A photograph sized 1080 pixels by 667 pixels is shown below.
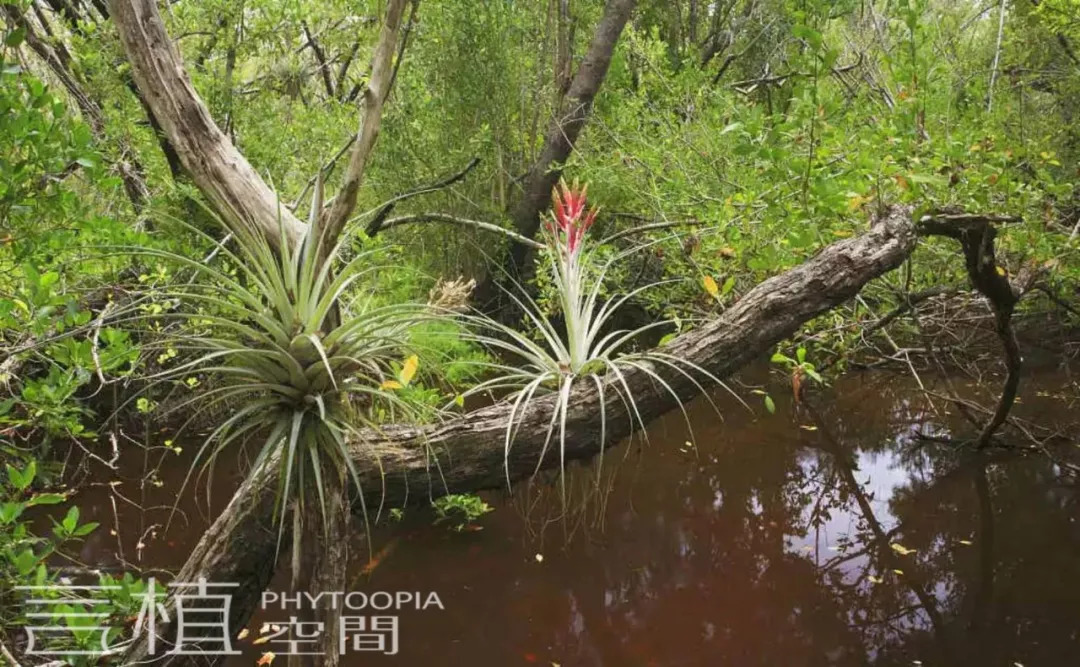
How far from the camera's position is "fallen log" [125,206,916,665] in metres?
2.14

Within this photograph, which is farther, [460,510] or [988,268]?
[460,510]

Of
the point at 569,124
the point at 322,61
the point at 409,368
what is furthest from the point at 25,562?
the point at 322,61

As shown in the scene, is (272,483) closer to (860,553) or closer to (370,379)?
(370,379)

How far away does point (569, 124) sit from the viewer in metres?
5.85

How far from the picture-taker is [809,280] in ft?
8.63

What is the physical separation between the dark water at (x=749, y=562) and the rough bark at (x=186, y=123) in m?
1.26

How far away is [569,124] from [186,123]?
4.04 m

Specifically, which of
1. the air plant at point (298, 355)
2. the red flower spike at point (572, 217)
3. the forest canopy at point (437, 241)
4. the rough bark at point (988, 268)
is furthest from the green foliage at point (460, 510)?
the rough bark at point (988, 268)

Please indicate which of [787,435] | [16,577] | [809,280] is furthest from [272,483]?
[787,435]

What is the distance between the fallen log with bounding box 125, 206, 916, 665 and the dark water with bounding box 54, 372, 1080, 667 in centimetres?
21

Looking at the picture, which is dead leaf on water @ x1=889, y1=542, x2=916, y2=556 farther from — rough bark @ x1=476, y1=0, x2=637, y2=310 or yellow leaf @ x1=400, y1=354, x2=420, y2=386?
rough bark @ x1=476, y1=0, x2=637, y2=310

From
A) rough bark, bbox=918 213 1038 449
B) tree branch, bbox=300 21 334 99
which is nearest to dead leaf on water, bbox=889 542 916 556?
rough bark, bbox=918 213 1038 449

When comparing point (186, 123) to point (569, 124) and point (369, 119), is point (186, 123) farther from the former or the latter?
point (569, 124)

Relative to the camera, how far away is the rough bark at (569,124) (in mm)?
5531
